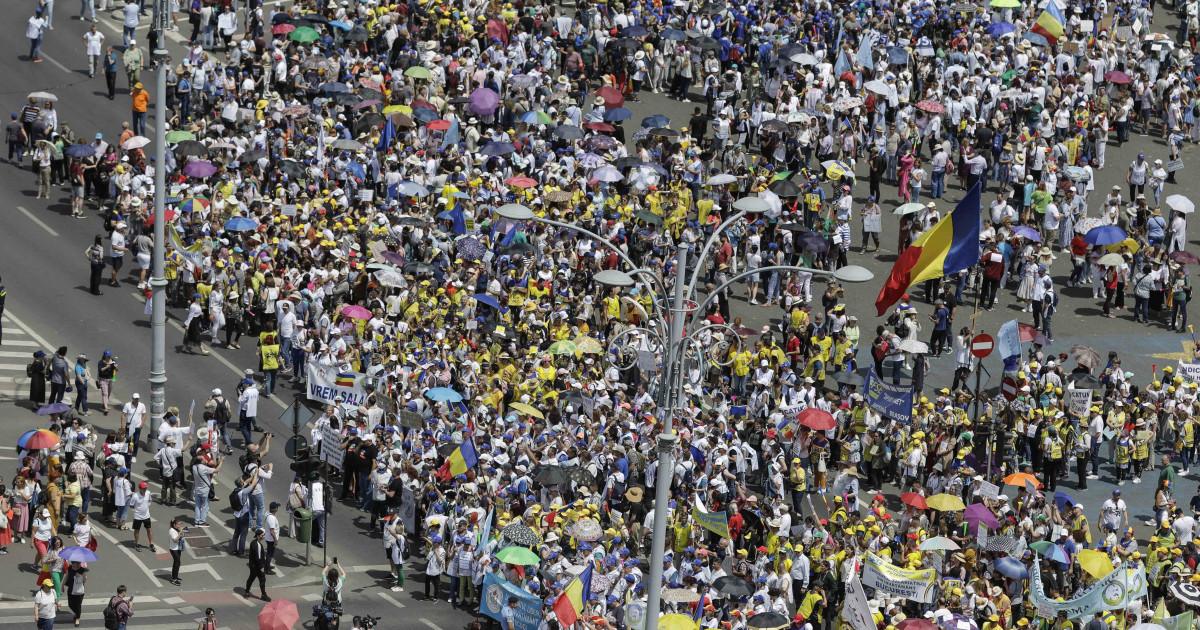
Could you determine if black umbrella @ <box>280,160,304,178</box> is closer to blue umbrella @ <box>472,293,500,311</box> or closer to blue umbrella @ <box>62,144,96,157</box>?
blue umbrella @ <box>62,144,96,157</box>

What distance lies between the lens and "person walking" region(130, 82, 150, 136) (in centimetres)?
5662

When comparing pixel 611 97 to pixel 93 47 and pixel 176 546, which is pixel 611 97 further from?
pixel 176 546

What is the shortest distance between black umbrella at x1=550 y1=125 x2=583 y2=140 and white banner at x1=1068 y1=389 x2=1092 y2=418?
15.9 metres

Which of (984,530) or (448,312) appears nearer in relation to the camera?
(984,530)

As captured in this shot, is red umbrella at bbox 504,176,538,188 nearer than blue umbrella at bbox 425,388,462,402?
No

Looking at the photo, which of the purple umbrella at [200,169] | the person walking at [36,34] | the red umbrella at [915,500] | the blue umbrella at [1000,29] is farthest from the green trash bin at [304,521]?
the blue umbrella at [1000,29]

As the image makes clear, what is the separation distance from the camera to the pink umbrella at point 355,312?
151 ft

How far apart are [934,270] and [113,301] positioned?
23803 millimetres

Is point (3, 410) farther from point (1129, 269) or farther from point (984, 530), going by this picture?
point (1129, 269)

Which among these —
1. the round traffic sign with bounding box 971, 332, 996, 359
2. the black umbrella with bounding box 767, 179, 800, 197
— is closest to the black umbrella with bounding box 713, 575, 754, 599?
the round traffic sign with bounding box 971, 332, 996, 359

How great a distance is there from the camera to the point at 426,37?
60.1 meters

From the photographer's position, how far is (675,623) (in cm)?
3462

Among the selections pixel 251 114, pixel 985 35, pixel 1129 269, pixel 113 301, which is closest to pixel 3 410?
pixel 113 301

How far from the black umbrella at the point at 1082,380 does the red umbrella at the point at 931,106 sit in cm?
1218
